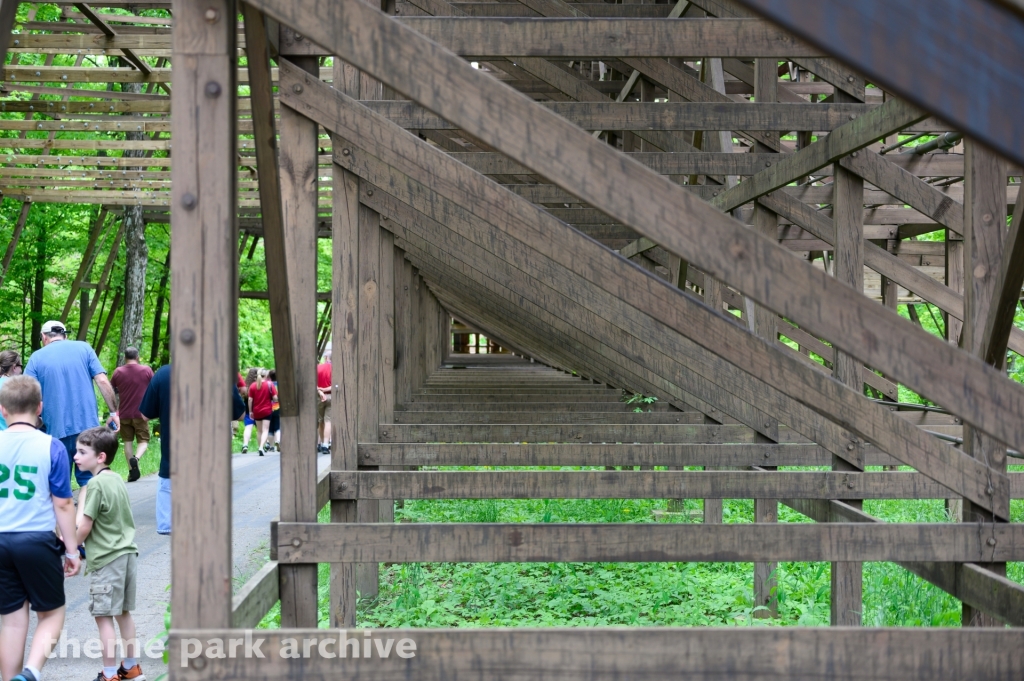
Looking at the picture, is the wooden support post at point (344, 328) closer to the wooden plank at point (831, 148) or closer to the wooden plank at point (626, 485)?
the wooden plank at point (626, 485)

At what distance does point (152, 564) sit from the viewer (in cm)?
747

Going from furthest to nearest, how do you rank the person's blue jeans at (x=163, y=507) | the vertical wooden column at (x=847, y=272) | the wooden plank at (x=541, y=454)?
the person's blue jeans at (x=163, y=507) → the wooden plank at (x=541, y=454) → the vertical wooden column at (x=847, y=272)

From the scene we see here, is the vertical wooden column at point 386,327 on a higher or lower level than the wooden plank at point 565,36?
lower

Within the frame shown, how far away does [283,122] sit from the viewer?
12.5 ft

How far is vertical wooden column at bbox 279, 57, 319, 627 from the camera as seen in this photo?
12.3 ft

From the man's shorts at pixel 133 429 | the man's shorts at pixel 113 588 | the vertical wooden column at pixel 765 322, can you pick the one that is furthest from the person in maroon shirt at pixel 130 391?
the vertical wooden column at pixel 765 322

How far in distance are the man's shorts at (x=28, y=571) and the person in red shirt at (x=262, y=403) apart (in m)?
12.5

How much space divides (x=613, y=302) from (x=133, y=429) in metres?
8.95

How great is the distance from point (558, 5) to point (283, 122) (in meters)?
2.30

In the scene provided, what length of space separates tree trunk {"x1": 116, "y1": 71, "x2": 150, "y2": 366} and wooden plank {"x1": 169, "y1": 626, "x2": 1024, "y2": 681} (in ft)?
53.0

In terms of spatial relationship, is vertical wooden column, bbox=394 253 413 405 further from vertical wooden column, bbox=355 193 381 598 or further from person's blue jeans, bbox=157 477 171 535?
vertical wooden column, bbox=355 193 381 598

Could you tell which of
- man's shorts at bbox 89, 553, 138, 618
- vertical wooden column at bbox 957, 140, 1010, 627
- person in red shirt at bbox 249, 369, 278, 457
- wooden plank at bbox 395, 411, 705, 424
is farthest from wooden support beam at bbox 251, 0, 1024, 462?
person in red shirt at bbox 249, 369, 278, 457

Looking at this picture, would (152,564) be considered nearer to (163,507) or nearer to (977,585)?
(163,507)

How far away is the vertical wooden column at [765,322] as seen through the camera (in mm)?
6066
